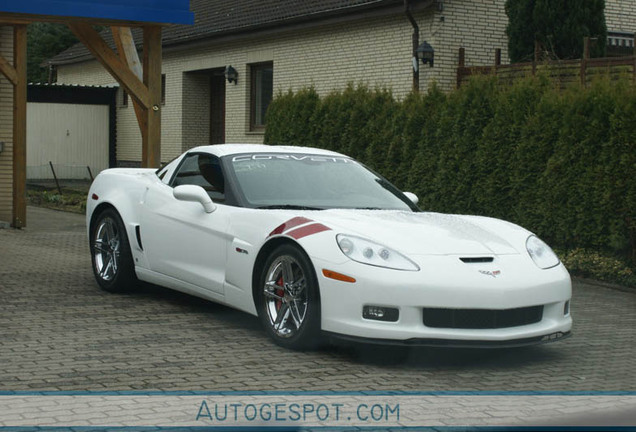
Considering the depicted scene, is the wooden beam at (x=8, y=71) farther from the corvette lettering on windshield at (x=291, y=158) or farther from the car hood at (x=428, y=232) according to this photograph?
the car hood at (x=428, y=232)

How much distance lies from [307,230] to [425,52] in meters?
12.2

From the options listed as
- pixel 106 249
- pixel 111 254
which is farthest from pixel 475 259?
pixel 106 249

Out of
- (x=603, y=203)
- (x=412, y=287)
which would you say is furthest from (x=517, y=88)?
(x=412, y=287)

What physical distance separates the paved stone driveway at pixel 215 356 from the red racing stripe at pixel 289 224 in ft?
2.58

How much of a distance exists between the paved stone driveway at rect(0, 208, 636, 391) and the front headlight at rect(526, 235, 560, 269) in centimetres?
63

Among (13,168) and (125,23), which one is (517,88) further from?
(13,168)

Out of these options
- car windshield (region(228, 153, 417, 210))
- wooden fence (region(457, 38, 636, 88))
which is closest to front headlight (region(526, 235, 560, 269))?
car windshield (region(228, 153, 417, 210))

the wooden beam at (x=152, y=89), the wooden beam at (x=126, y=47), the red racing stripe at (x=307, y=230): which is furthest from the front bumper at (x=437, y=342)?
the wooden beam at (x=126, y=47)

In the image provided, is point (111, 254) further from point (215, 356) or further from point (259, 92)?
point (259, 92)

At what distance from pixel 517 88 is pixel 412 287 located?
689cm

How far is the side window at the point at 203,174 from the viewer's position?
7.88m

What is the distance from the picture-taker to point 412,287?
20.1 ft

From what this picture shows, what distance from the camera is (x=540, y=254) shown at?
684cm

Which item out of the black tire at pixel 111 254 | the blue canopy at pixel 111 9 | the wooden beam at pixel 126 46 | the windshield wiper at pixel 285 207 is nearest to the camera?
the windshield wiper at pixel 285 207
